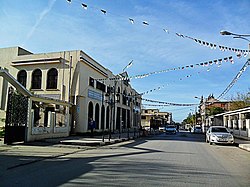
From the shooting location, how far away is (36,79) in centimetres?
2914

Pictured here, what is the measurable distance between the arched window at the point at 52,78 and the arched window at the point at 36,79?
98 cm

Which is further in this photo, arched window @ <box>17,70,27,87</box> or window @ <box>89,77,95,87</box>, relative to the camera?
window @ <box>89,77,95,87</box>

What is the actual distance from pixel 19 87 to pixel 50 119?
191 inches

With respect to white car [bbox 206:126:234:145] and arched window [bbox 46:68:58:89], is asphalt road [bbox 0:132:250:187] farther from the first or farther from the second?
arched window [bbox 46:68:58:89]

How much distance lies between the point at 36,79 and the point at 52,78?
1.91 m

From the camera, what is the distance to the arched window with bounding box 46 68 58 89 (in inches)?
1121

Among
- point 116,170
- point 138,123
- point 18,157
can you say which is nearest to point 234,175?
point 116,170

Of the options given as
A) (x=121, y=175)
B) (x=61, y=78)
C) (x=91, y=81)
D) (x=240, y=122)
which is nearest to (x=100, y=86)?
(x=91, y=81)

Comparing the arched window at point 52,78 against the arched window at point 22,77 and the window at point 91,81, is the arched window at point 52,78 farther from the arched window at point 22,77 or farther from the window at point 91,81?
the window at point 91,81

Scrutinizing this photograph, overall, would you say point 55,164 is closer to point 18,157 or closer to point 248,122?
point 18,157

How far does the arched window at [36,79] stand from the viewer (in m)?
28.9

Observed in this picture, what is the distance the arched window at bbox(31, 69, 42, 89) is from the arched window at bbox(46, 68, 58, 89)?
0.98m

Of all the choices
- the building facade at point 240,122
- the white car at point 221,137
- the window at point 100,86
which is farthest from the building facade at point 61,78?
the building facade at point 240,122

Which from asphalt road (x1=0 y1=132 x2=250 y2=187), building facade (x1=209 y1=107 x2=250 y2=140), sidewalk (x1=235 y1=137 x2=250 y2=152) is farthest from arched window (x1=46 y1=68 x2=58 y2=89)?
building facade (x1=209 y1=107 x2=250 y2=140)
